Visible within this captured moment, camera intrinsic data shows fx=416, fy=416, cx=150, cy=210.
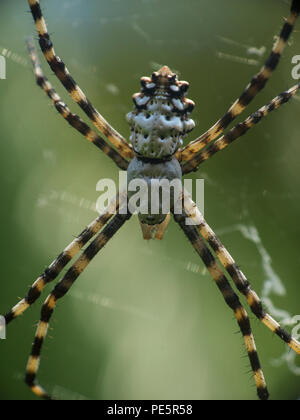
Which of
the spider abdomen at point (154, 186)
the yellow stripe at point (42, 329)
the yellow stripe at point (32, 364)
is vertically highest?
the spider abdomen at point (154, 186)

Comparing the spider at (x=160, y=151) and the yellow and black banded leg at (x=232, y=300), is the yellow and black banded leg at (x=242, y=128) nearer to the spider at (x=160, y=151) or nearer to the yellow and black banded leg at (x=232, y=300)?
the spider at (x=160, y=151)

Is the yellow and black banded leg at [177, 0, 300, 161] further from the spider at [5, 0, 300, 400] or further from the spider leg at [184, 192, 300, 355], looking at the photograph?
the spider leg at [184, 192, 300, 355]

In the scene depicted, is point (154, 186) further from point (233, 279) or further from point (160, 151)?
point (233, 279)

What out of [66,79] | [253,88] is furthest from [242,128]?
[66,79]

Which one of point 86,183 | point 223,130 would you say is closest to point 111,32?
point 86,183

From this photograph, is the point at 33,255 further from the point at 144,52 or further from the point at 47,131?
the point at 144,52

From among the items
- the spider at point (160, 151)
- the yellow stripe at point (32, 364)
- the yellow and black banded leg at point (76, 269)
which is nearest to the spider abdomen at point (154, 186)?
the spider at point (160, 151)
